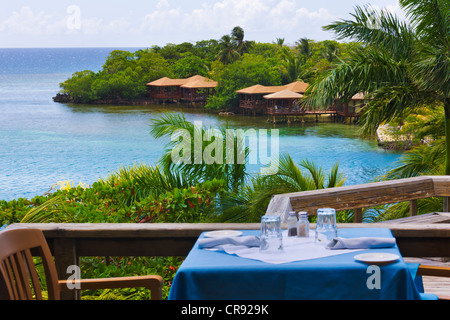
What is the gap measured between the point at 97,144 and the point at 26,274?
52606mm

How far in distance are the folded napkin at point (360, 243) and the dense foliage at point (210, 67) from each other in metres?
52.6

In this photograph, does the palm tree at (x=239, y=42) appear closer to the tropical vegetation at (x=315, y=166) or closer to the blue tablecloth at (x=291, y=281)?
the tropical vegetation at (x=315, y=166)

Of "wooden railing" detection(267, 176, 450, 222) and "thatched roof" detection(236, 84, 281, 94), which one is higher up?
"thatched roof" detection(236, 84, 281, 94)

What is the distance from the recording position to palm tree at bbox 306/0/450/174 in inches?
372

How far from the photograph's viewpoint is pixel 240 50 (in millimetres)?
66312

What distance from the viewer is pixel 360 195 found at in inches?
125

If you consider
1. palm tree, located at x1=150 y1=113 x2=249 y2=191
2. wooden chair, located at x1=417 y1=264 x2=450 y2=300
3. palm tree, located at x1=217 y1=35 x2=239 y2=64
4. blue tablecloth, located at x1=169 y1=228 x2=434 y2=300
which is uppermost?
palm tree, located at x1=217 y1=35 x2=239 y2=64

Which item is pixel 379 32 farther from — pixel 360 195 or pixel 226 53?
pixel 226 53

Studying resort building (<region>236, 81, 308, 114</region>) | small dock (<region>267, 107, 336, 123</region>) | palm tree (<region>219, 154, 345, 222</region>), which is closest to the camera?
palm tree (<region>219, 154, 345, 222</region>)

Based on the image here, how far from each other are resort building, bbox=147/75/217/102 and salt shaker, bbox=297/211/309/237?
56.8 m

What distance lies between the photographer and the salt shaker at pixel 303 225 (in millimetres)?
1949

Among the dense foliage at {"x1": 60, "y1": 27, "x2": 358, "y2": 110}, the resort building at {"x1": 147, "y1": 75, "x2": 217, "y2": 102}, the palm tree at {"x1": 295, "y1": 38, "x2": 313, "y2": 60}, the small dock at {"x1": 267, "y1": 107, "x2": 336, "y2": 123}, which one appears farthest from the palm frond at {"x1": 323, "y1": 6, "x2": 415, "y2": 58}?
the palm tree at {"x1": 295, "y1": 38, "x2": 313, "y2": 60}

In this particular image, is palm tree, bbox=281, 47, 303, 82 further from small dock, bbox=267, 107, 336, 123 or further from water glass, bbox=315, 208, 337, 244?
water glass, bbox=315, 208, 337, 244

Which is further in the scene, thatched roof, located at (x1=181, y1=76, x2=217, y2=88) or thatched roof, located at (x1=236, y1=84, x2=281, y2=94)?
thatched roof, located at (x1=181, y1=76, x2=217, y2=88)
